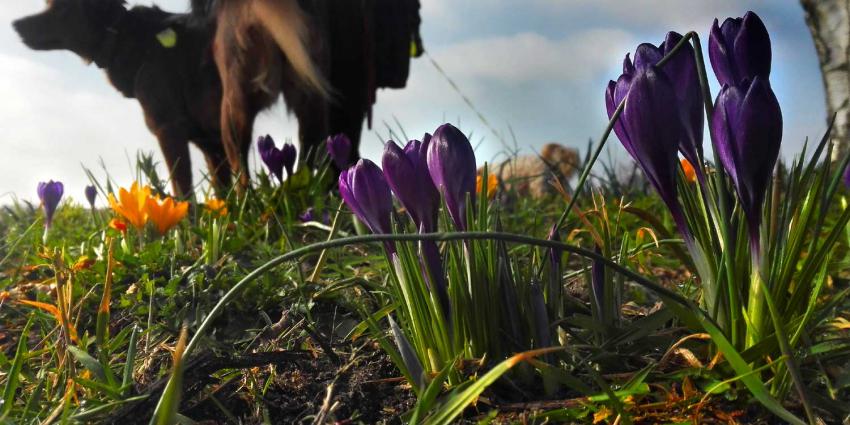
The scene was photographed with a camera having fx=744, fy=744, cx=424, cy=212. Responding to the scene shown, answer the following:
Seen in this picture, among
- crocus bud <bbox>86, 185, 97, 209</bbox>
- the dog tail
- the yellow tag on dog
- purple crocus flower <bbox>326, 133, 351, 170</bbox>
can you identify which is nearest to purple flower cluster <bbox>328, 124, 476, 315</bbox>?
purple crocus flower <bbox>326, 133, 351, 170</bbox>

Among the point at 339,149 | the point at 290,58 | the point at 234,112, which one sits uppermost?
the point at 290,58

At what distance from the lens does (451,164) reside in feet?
2.80

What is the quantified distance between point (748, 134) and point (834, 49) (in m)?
4.52

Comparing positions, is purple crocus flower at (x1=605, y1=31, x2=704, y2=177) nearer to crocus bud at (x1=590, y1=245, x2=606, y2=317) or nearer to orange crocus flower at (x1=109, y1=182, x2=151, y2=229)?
crocus bud at (x1=590, y1=245, x2=606, y2=317)

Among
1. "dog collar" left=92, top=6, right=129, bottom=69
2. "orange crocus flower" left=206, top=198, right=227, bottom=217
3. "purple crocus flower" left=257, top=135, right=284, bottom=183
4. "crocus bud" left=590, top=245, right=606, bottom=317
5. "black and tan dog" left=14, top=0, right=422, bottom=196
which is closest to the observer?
"crocus bud" left=590, top=245, right=606, bottom=317

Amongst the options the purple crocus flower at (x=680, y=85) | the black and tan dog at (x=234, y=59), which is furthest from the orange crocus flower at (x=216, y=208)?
the purple crocus flower at (x=680, y=85)

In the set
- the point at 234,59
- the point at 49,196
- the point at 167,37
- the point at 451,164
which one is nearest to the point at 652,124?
the point at 451,164

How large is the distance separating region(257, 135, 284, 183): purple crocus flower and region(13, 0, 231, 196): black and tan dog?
8.68ft

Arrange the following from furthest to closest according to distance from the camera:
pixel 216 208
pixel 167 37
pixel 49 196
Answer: pixel 167 37, pixel 49 196, pixel 216 208

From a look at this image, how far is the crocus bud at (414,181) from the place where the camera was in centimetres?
86

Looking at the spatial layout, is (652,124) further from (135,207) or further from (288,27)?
(288,27)

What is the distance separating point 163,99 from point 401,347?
511 centimetres

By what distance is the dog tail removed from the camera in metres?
3.60

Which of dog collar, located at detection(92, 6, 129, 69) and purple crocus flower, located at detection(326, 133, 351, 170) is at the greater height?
dog collar, located at detection(92, 6, 129, 69)
